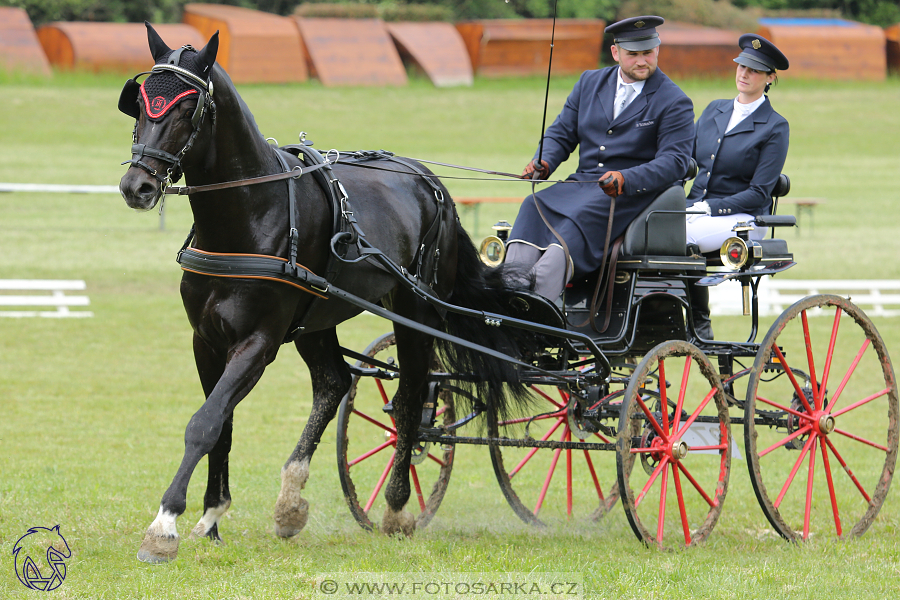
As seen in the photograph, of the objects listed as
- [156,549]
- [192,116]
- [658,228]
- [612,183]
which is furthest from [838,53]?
[156,549]

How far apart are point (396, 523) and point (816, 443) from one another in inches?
95.5

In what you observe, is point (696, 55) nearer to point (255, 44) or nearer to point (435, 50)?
point (435, 50)

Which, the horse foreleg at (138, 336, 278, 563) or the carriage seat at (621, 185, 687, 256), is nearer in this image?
the horse foreleg at (138, 336, 278, 563)

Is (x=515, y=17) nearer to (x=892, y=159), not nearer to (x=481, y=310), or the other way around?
(x=892, y=159)

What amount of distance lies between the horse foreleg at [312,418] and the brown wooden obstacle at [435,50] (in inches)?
1026

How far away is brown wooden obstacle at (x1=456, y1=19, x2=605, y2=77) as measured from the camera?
99.3ft

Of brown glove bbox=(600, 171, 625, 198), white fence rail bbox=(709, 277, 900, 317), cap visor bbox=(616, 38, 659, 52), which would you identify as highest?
cap visor bbox=(616, 38, 659, 52)

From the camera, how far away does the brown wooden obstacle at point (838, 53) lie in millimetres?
32844

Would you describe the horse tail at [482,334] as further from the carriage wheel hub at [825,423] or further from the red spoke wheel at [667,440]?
the carriage wheel hub at [825,423]

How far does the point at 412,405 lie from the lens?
5.05m

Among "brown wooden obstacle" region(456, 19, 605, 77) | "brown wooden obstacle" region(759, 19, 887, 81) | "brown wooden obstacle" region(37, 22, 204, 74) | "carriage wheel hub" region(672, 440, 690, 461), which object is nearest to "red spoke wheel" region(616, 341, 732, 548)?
"carriage wheel hub" region(672, 440, 690, 461)

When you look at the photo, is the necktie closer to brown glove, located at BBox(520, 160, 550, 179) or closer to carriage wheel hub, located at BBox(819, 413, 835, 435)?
brown glove, located at BBox(520, 160, 550, 179)

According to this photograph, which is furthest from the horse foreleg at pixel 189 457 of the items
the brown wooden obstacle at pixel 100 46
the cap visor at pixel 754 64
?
the brown wooden obstacle at pixel 100 46

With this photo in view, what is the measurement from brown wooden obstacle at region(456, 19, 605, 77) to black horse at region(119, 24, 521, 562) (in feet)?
83.8
